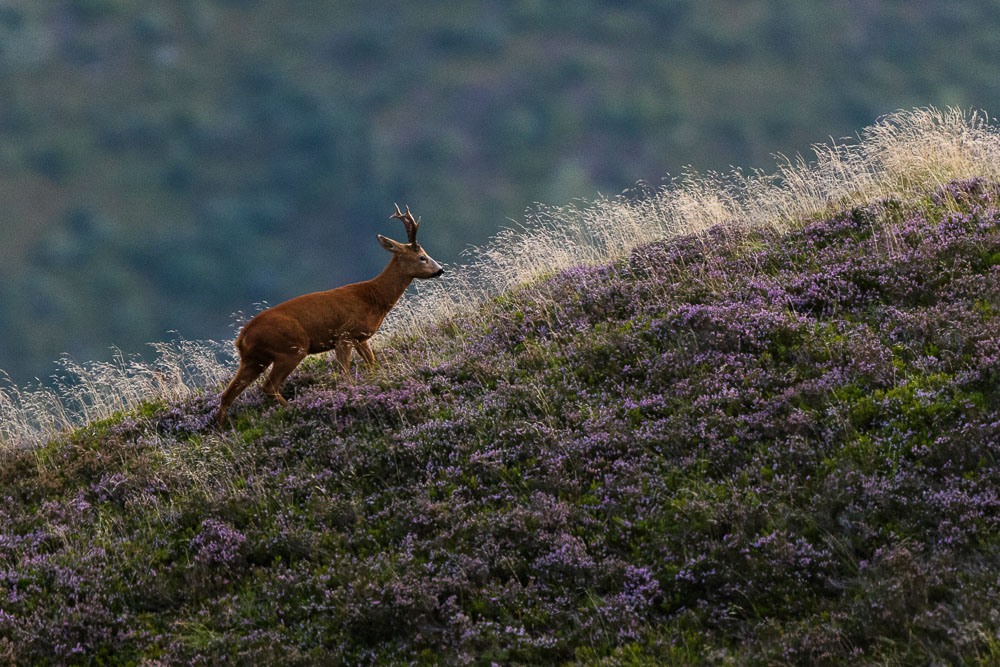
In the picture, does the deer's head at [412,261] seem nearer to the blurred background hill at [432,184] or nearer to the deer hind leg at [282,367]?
the deer hind leg at [282,367]

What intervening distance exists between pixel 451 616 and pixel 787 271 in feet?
20.5

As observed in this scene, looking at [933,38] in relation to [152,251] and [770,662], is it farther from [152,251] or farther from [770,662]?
[770,662]

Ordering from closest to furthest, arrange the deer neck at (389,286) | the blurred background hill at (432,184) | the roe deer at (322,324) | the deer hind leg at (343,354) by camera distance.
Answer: the roe deer at (322,324), the deer hind leg at (343,354), the deer neck at (389,286), the blurred background hill at (432,184)

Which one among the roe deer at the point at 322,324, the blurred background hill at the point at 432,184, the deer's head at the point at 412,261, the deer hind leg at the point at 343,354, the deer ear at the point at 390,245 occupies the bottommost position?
the deer hind leg at the point at 343,354

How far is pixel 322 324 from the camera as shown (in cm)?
1143

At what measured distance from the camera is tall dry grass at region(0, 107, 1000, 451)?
13.3 metres

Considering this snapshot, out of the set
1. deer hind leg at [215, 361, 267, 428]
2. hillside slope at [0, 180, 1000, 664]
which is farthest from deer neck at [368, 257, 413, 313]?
deer hind leg at [215, 361, 267, 428]

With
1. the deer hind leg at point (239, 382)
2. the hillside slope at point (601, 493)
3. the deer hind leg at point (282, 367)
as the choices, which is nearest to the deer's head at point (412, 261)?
the hillside slope at point (601, 493)

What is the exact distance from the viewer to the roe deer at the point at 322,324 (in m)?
11.2

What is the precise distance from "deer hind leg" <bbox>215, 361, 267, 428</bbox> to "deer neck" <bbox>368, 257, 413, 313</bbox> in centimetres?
168

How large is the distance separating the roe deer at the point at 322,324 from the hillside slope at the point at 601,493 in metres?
0.43

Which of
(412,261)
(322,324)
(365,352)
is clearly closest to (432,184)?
(412,261)

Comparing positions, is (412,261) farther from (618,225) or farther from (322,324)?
(618,225)

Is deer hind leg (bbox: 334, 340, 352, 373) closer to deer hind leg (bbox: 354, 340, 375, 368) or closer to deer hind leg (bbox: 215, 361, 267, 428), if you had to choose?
deer hind leg (bbox: 354, 340, 375, 368)
